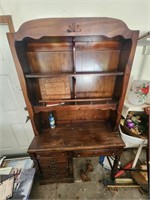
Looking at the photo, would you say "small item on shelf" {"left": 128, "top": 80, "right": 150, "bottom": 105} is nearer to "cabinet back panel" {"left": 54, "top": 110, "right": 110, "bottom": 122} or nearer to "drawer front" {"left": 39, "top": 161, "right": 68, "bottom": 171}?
"cabinet back panel" {"left": 54, "top": 110, "right": 110, "bottom": 122}

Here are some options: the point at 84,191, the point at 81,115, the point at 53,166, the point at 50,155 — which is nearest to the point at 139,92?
the point at 81,115

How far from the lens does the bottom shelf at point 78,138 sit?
1.08 m

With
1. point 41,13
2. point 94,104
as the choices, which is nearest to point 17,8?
point 41,13

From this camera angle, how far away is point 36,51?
951mm

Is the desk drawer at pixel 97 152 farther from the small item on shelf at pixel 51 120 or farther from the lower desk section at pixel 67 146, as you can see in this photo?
the small item on shelf at pixel 51 120

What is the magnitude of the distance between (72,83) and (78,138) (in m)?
0.60

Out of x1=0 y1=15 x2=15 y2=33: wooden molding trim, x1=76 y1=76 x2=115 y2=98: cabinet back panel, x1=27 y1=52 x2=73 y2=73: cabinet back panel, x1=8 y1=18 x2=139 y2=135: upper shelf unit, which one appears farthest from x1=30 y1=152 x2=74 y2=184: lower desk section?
x1=0 y1=15 x2=15 y2=33: wooden molding trim

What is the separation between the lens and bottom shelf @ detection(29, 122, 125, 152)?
108 centimetres

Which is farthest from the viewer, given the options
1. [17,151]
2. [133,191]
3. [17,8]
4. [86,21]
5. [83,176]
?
[17,151]

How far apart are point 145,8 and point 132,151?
74.9 inches

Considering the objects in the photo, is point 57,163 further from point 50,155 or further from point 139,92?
point 139,92

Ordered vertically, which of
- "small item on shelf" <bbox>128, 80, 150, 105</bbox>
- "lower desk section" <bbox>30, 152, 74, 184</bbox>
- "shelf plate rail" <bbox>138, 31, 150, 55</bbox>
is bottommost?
"lower desk section" <bbox>30, 152, 74, 184</bbox>

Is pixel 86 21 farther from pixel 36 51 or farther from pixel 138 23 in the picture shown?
pixel 138 23

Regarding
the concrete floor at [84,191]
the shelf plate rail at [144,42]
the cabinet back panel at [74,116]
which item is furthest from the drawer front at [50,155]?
the shelf plate rail at [144,42]
